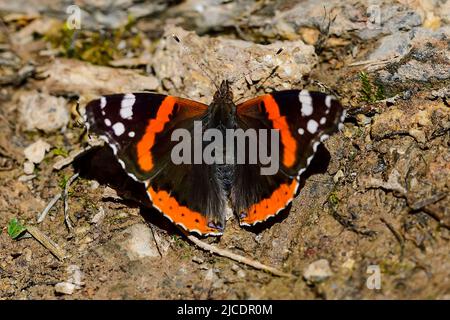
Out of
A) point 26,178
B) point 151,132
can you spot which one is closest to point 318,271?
point 151,132

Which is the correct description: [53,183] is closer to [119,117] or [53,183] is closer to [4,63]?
[119,117]

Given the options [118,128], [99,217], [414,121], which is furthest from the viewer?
[99,217]

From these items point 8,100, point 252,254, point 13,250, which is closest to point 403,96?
point 252,254

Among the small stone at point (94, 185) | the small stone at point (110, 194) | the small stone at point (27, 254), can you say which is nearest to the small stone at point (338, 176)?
the small stone at point (110, 194)

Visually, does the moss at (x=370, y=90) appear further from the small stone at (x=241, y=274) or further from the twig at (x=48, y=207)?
the twig at (x=48, y=207)

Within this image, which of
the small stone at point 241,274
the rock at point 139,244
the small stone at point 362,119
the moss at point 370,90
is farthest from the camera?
the moss at point 370,90

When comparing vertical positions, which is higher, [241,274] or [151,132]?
[151,132]

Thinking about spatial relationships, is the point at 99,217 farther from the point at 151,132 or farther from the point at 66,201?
the point at 151,132
